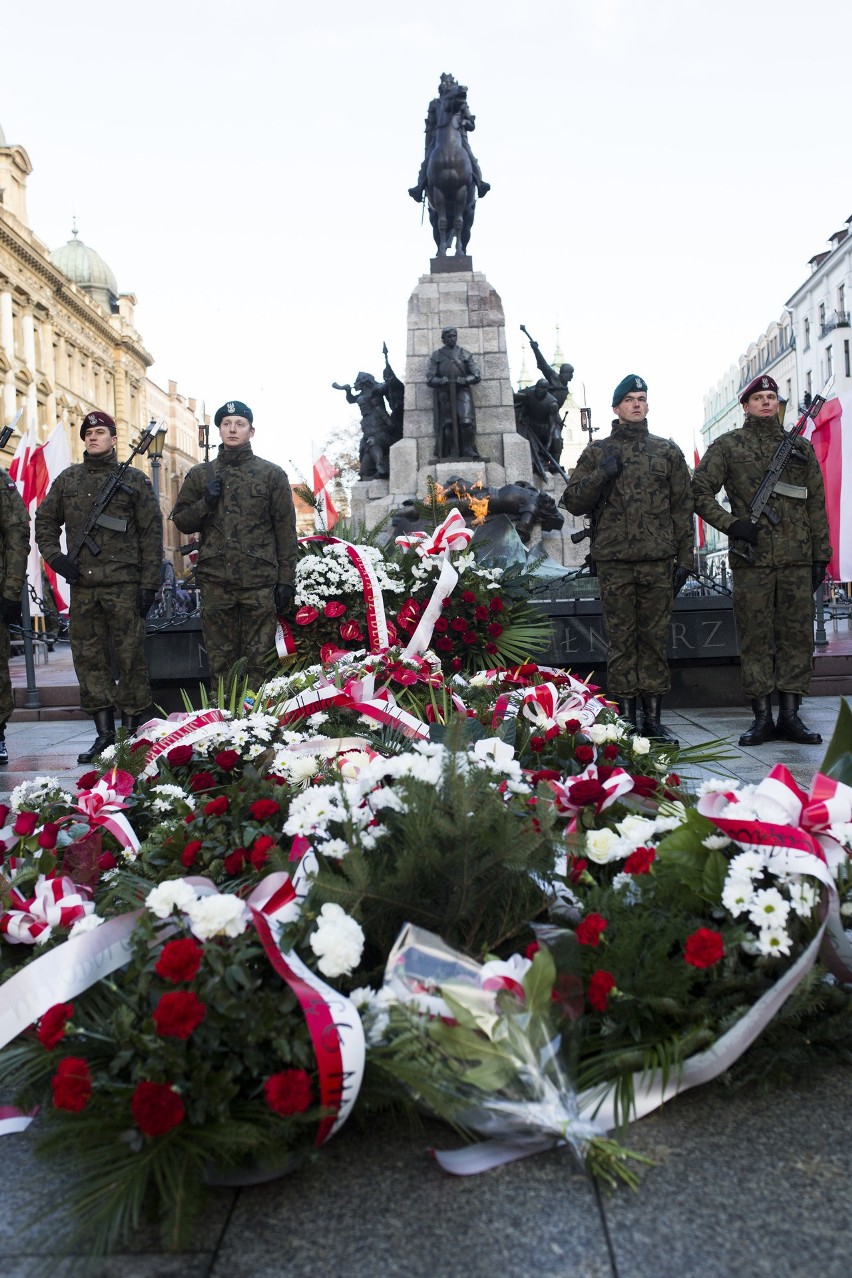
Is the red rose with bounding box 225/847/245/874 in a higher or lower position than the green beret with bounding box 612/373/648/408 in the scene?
lower

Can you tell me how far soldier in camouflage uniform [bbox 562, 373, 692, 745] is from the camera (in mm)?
6582

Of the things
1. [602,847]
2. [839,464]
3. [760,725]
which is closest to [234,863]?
[602,847]

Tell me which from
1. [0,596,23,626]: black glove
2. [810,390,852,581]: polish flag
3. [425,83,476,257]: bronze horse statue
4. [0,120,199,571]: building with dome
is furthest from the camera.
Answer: [0,120,199,571]: building with dome

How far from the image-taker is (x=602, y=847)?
8.04 feet

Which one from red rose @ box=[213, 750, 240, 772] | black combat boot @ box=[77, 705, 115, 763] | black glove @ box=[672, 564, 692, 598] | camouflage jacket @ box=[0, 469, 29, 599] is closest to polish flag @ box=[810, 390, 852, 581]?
black glove @ box=[672, 564, 692, 598]

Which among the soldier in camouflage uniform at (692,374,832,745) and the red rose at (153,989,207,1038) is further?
the soldier in camouflage uniform at (692,374,832,745)

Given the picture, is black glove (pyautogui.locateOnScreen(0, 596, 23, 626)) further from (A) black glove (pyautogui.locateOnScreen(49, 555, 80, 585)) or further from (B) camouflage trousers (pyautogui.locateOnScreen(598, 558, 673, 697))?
(B) camouflage trousers (pyautogui.locateOnScreen(598, 558, 673, 697))

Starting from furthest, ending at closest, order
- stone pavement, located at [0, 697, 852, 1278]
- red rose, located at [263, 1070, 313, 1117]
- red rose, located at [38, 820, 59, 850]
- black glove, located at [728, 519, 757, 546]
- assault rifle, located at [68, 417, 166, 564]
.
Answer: assault rifle, located at [68, 417, 166, 564], black glove, located at [728, 519, 757, 546], red rose, located at [38, 820, 59, 850], red rose, located at [263, 1070, 313, 1117], stone pavement, located at [0, 697, 852, 1278]

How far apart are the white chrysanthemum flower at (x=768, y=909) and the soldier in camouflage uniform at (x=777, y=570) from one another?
4.40 meters

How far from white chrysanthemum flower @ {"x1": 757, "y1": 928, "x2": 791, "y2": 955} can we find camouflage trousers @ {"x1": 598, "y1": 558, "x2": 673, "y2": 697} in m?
4.56

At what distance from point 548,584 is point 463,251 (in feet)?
26.6

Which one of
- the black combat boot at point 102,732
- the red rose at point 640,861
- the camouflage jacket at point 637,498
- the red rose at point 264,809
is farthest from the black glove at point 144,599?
the red rose at point 640,861

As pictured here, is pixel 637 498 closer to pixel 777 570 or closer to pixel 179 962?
pixel 777 570

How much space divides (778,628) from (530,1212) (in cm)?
532
